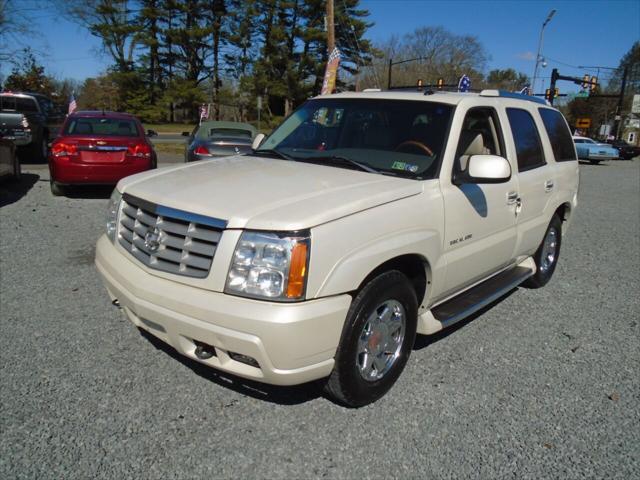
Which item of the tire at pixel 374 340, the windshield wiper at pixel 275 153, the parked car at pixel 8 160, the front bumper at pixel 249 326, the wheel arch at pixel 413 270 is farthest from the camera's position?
the parked car at pixel 8 160

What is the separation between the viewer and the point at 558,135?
17.1ft

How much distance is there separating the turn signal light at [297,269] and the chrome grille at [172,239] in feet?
1.33

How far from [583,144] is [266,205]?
3076 centimetres

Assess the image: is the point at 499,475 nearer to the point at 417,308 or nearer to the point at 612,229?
the point at 417,308

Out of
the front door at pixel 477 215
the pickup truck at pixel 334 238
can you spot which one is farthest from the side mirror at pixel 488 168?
the front door at pixel 477 215

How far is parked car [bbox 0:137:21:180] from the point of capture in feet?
30.0

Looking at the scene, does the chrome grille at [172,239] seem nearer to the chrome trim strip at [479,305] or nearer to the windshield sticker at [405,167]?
the windshield sticker at [405,167]

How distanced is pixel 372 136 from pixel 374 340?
1.58 meters

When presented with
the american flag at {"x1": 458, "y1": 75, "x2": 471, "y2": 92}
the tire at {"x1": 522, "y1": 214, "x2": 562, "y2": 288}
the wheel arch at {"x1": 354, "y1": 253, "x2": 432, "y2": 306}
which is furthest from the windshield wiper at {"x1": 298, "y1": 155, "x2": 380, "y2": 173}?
the tire at {"x1": 522, "y1": 214, "x2": 562, "y2": 288}

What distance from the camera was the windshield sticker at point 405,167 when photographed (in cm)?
339

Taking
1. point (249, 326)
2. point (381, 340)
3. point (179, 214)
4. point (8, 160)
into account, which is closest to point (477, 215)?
point (381, 340)

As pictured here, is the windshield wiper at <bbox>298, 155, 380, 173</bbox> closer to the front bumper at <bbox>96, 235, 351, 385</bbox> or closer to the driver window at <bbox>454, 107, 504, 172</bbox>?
the driver window at <bbox>454, 107, 504, 172</bbox>

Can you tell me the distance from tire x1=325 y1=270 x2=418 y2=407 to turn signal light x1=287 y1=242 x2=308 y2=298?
0.38 meters

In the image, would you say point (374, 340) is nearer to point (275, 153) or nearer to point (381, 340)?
point (381, 340)
